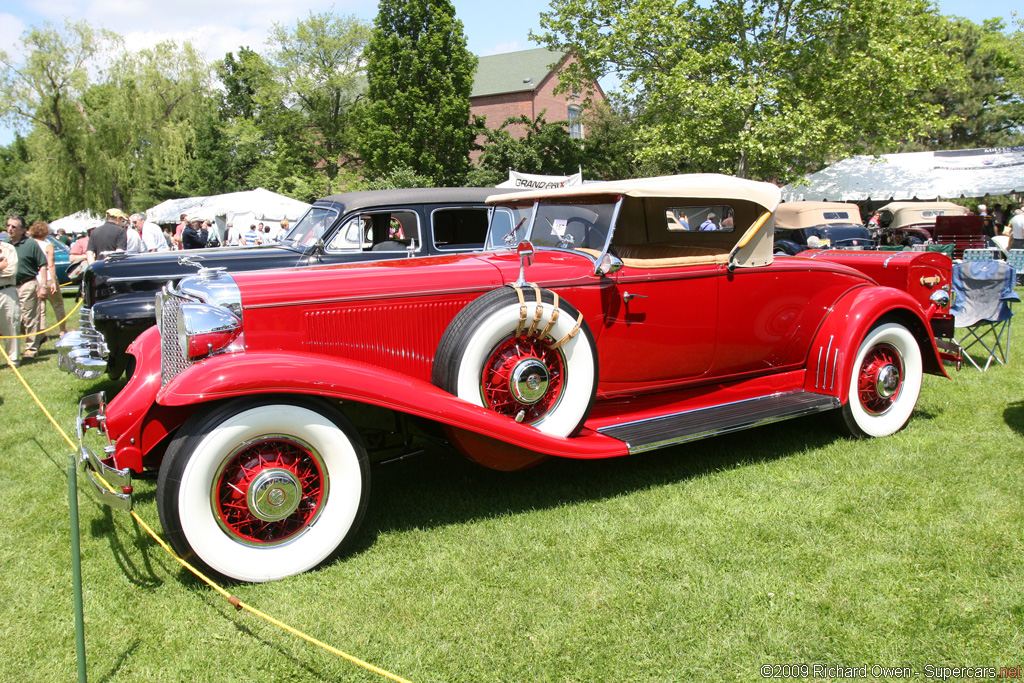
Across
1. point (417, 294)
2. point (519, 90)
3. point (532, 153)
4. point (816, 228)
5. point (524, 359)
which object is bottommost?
point (524, 359)

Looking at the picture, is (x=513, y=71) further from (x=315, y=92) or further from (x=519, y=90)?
(x=315, y=92)

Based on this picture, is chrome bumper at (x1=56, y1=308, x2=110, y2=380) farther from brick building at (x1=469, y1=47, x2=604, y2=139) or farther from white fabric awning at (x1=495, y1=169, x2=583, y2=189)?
brick building at (x1=469, y1=47, x2=604, y2=139)

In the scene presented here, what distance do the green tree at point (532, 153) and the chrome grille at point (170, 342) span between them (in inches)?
967

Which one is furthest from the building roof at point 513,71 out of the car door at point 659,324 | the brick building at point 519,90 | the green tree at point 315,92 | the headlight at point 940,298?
the car door at point 659,324

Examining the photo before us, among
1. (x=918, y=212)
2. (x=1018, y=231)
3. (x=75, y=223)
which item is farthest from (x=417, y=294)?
(x=75, y=223)

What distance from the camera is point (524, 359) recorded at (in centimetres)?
371

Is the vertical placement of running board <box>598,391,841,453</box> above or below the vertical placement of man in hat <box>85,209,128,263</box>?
below

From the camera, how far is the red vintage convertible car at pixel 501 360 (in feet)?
9.95

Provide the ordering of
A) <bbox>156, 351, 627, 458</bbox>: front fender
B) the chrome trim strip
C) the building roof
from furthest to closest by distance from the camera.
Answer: the building roof → the chrome trim strip → <bbox>156, 351, 627, 458</bbox>: front fender

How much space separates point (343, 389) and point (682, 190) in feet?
8.16

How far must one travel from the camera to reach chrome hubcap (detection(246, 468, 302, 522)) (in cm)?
300

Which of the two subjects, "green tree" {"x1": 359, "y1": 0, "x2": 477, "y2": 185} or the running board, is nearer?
the running board

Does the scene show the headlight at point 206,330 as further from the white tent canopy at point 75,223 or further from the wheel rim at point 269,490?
the white tent canopy at point 75,223

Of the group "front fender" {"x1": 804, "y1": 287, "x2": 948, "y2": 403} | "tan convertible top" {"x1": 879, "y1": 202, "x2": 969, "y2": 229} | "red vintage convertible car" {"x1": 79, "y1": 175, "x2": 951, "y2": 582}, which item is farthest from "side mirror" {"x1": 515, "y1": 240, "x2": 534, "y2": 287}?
"tan convertible top" {"x1": 879, "y1": 202, "x2": 969, "y2": 229}
